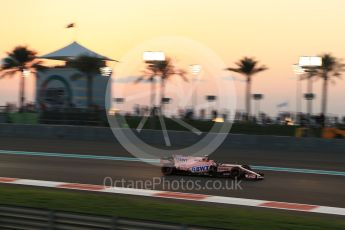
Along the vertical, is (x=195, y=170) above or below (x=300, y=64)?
below

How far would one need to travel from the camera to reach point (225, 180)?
38.0ft

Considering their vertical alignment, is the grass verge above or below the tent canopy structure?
below

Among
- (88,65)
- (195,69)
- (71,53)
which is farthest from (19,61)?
(195,69)

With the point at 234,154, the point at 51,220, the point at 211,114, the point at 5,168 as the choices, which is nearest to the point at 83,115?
the point at 211,114

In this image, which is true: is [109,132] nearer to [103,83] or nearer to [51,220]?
[103,83]

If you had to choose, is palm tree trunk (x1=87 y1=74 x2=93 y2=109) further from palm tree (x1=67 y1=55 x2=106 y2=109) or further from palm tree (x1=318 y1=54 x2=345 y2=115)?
palm tree (x1=318 y1=54 x2=345 y2=115)

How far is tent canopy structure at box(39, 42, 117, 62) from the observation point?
1419 inches

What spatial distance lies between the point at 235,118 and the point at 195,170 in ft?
41.7

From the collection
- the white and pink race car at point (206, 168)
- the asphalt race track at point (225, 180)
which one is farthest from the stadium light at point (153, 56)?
the white and pink race car at point (206, 168)

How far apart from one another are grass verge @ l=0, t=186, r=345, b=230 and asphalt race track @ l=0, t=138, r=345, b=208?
7.08 feet

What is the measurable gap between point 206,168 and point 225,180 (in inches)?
19.6

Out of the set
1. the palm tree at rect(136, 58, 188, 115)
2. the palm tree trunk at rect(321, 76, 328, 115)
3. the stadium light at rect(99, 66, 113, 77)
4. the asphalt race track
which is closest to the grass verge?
the asphalt race track

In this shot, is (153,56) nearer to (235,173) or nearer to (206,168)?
(206,168)

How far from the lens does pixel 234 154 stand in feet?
60.6
